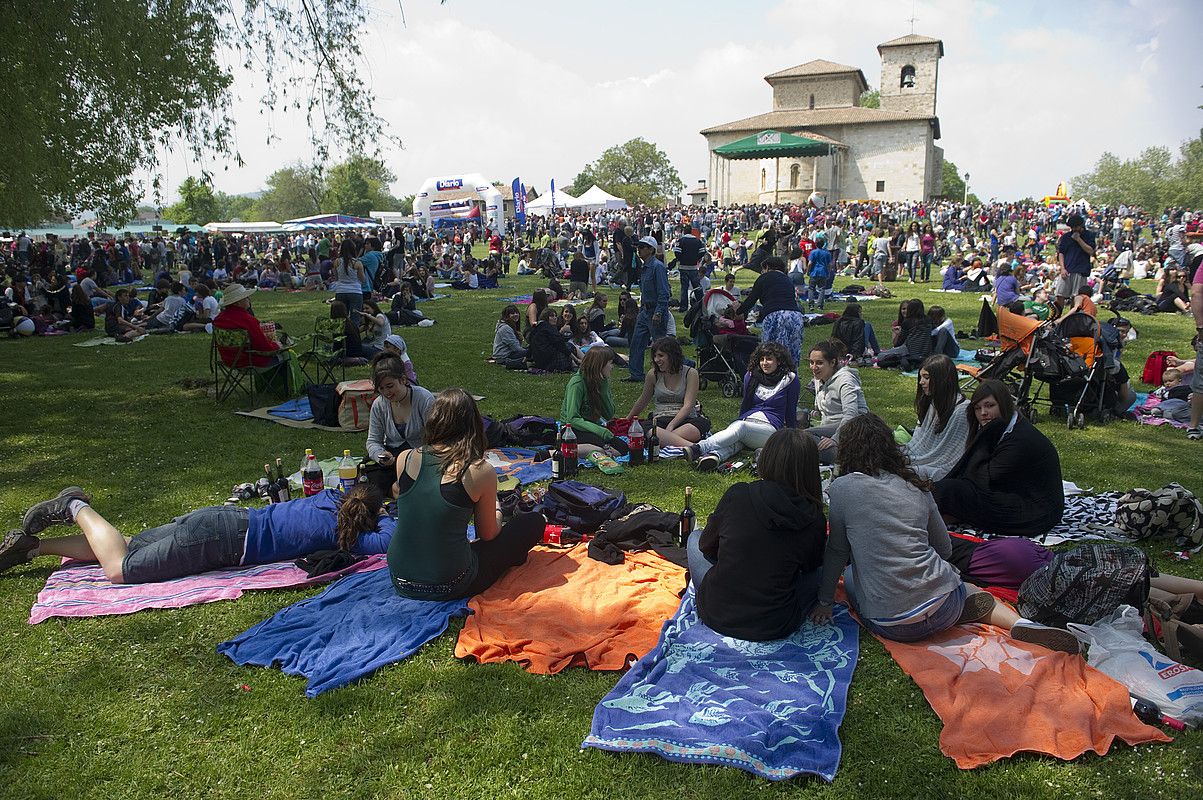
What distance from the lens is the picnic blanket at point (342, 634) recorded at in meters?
3.81

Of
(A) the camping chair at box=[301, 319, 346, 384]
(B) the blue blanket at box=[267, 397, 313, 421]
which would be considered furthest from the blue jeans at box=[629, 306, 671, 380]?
(B) the blue blanket at box=[267, 397, 313, 421]

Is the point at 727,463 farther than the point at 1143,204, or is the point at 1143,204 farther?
the point at 1143,204

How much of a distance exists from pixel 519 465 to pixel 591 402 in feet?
2.77

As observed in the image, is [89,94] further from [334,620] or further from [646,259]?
[334,620]

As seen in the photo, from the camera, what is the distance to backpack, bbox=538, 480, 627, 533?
5.42 meters

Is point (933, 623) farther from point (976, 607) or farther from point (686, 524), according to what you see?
point (686, 524)

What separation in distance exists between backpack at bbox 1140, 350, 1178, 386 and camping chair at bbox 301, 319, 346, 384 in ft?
32.7

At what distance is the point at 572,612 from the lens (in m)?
4.27

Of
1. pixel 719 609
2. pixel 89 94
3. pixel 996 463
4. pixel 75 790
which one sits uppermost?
pixel 89 94

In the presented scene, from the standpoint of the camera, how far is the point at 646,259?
10734 mm

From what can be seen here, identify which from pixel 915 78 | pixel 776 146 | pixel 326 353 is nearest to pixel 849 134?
pixel 915 78

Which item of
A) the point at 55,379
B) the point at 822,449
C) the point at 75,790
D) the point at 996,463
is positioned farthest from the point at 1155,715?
the point at 55,379

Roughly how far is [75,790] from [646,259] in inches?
348

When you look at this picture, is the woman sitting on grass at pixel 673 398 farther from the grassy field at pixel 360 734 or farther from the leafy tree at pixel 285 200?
the leafy tree at pixel 285 200
